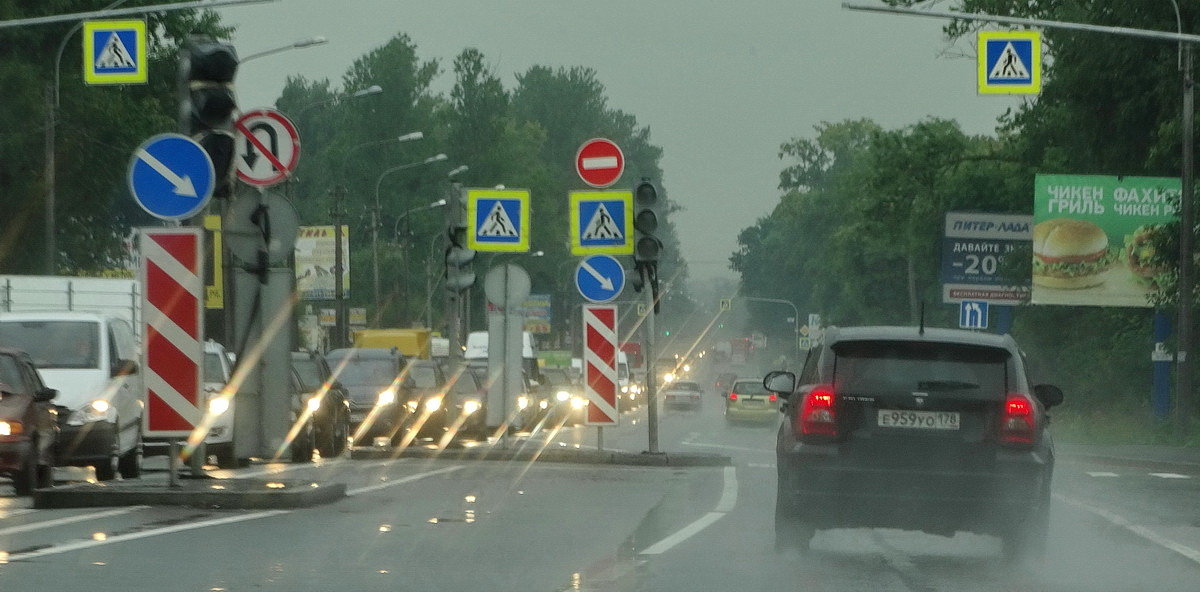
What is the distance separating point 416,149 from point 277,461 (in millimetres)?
→ 90821

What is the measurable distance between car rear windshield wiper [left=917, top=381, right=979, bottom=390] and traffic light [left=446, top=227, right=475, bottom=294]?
55.5ft

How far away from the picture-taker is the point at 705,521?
15.2 meters

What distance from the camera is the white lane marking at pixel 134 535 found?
11422 millimetres

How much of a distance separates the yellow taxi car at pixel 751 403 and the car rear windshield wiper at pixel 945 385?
150 ft

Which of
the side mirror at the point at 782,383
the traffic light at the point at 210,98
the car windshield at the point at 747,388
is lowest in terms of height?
the car windshield at the point at 747,388

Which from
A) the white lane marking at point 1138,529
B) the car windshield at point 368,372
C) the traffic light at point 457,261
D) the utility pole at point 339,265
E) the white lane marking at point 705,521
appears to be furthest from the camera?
the utility pole at point 339,265

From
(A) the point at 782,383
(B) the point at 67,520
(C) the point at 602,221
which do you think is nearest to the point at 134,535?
(B) the point at 67,520

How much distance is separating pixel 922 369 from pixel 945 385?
17 centimetres

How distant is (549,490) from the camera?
18.5 meters

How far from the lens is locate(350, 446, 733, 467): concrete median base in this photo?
2414 centimetres

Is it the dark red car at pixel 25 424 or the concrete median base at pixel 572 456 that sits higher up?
the dark red car at pixel 25 424

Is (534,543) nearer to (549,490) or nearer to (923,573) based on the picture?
(923,573)

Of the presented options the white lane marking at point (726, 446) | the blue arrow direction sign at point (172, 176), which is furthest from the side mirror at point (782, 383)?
the white lane marking at point (726, 446)

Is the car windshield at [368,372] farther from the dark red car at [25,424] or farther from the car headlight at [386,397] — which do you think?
the dark red car at [25,424]
